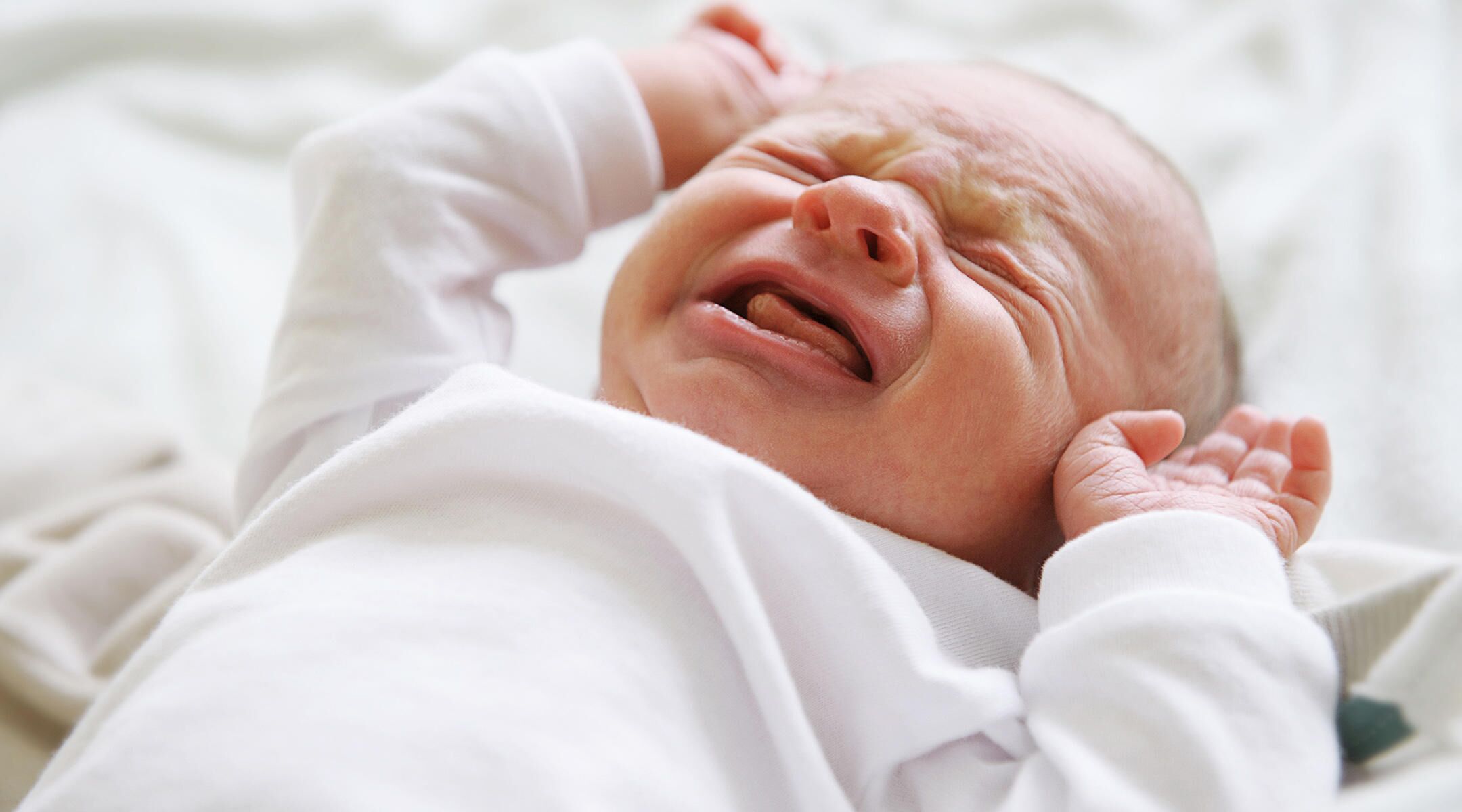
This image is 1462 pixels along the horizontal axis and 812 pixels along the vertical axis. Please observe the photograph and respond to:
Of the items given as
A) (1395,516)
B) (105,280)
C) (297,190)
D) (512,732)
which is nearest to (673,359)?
(512,732)

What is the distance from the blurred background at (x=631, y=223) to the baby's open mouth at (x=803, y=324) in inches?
16.4

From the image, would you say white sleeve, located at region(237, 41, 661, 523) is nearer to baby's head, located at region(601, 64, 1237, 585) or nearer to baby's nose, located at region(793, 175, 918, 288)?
baby's head, located at region(601, 64, 1237, 585)

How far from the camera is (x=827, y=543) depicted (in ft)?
2.36

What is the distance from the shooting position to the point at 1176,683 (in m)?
0.65

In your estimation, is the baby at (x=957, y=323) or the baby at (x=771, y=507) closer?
the baby at (x=771, y=507)

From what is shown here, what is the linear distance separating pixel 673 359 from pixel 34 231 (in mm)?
906

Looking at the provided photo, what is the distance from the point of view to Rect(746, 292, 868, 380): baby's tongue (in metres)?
0.83

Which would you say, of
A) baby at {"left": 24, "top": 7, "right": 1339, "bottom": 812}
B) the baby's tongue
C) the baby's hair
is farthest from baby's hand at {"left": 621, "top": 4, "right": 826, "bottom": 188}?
the baby's tongue

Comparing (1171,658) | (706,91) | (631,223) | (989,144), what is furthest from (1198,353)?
(631,223)

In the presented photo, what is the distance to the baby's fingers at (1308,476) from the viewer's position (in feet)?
2.71

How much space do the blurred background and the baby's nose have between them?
480mm

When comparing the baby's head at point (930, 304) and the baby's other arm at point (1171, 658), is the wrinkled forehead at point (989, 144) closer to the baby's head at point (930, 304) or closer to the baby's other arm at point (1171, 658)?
the baby's head at point (930, 304)

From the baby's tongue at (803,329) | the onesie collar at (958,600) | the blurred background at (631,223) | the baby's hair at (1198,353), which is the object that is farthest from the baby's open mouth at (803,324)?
the blurred background at (631,223)

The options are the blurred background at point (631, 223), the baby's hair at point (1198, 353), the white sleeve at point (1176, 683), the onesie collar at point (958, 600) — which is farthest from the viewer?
the blurred background at point (631, 223)
